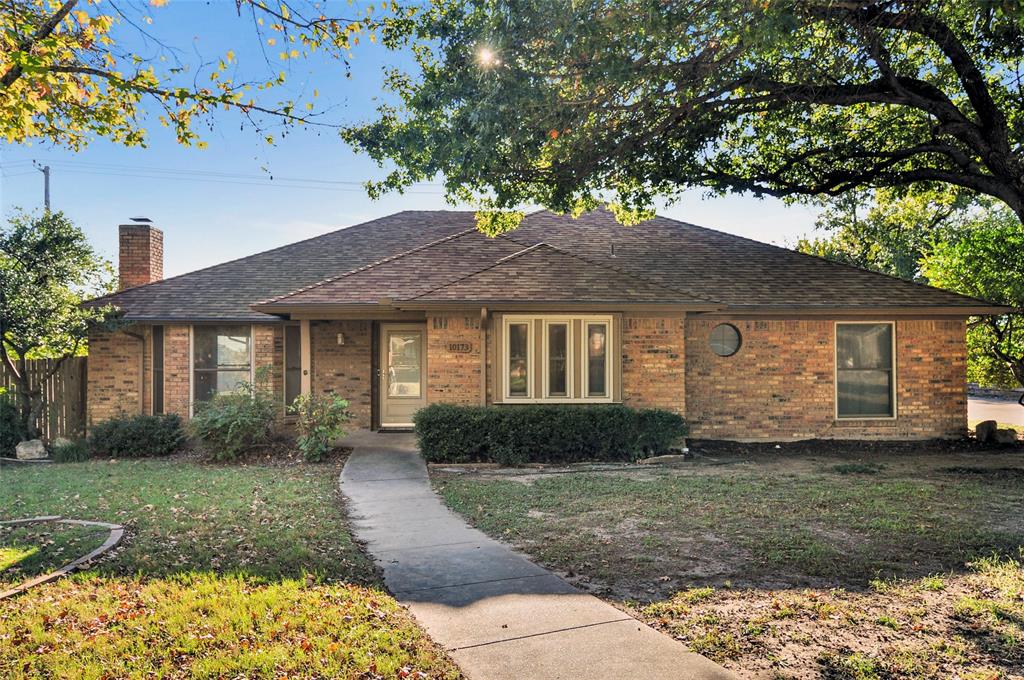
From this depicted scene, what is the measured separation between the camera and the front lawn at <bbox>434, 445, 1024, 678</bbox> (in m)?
4.14

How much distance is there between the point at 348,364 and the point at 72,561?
9094mm

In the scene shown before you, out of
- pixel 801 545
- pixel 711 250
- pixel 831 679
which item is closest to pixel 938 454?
pixel 711 250

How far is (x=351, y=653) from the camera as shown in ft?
13.0

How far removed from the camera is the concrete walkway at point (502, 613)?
150 inches

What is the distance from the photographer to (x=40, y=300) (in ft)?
42.7

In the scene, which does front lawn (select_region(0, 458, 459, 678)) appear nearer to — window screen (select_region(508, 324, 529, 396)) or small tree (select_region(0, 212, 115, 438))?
window screen (select_region(508, 324, 529, 396))

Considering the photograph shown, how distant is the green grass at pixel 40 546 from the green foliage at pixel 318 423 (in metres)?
4.71

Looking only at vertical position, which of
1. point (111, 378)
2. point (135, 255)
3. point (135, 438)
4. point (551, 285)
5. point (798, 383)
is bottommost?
point (135, 438)

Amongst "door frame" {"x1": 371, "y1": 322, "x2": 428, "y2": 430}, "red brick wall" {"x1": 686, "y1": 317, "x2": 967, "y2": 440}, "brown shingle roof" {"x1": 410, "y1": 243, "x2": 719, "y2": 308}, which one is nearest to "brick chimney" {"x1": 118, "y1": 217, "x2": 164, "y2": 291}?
"door frame" {"x1": 371, "y1": 322, "x2": 428, "y2": 430}

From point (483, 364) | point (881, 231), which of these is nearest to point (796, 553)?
point (483, 364)

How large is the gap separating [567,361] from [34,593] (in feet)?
28.3

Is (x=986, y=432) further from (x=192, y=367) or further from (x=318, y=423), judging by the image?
(x=192, y=367)

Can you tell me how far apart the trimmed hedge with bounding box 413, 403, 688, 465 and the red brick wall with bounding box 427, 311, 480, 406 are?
2.11 feet

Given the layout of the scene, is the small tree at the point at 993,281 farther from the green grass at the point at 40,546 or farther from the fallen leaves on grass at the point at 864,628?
the green grass at the point at 40,546
